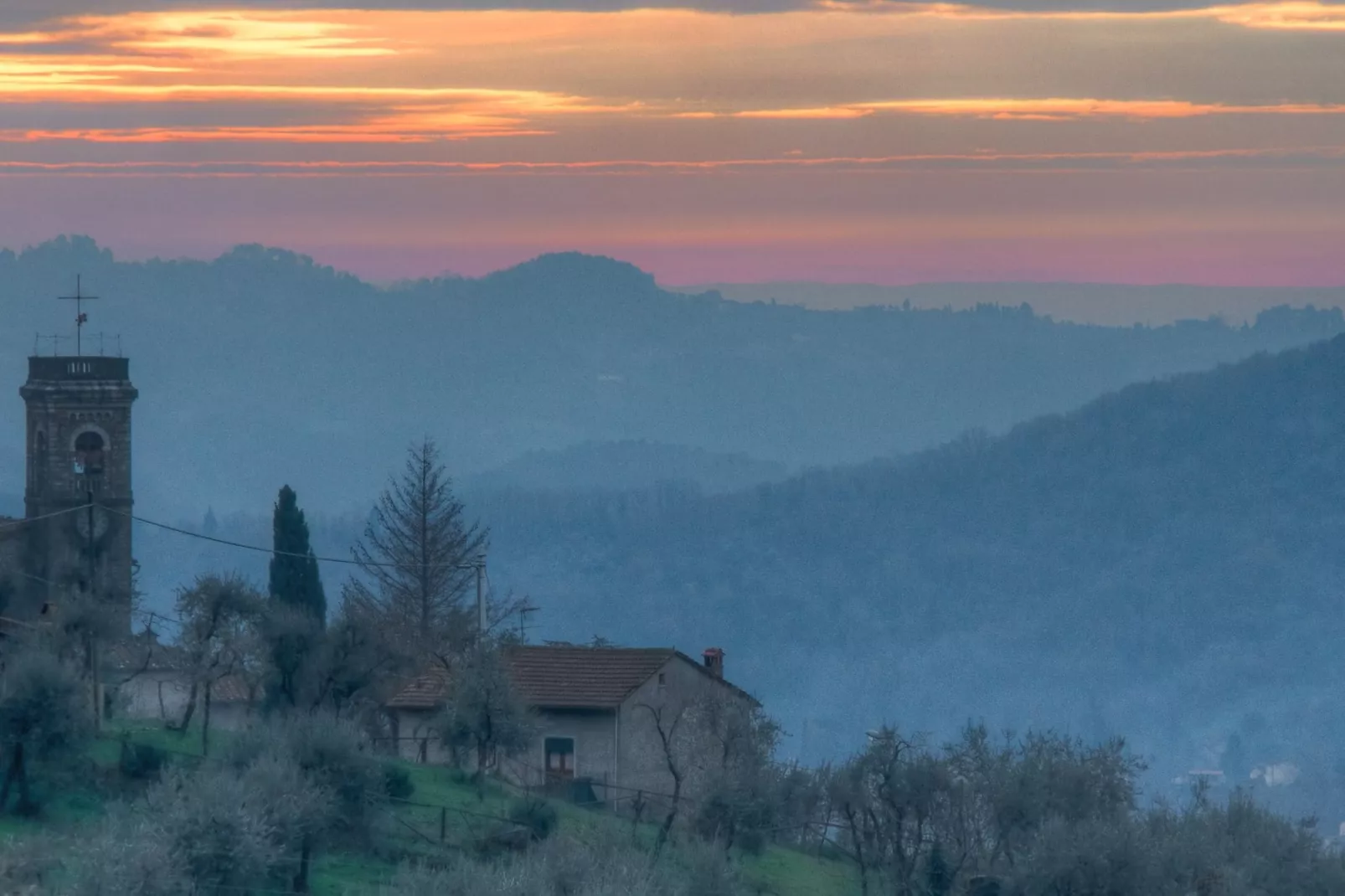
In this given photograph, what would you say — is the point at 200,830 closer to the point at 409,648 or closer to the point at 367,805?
the point at 367,805

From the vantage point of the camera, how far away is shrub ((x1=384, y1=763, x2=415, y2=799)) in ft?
137

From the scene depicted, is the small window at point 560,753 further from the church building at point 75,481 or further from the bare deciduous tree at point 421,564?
the church building at point 75,481

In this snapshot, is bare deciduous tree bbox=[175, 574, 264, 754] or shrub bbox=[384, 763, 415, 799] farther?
bare deciduous tree bbox=[175, 574, 264, 754]

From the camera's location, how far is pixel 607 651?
53.5 metres

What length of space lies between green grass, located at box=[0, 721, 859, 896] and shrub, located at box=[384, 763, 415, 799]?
0.25m

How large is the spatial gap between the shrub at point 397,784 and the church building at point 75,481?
17760 mm

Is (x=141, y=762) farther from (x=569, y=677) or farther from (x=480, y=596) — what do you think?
(x=569, y=677)

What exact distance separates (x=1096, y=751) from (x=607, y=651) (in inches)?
470

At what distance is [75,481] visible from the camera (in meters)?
62.5

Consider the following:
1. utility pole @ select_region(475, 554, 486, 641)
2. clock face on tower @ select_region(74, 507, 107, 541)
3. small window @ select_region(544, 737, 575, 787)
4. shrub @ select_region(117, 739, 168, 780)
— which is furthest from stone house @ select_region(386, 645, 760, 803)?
Answer: clock face on tower @ select_region(74, 507, 107, 541)

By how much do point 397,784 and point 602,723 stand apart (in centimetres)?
907

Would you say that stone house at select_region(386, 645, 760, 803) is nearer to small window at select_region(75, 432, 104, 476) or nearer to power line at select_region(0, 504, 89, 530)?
power line at select_region(0, 504, 89, 530)

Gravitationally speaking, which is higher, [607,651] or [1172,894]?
[607,651]

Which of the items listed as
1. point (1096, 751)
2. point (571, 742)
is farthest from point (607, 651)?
point (1096, 751)
